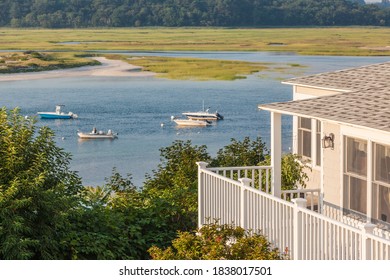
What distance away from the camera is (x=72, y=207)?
12.8 meters

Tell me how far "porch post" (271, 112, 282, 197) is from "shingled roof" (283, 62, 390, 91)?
1.78 m

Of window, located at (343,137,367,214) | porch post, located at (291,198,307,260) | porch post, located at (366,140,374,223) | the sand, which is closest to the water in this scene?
the sand

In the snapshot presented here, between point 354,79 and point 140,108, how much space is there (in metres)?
56.9

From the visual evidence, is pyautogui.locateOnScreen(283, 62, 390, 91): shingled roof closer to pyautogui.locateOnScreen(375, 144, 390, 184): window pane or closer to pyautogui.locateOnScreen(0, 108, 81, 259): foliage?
pyautogui.locateOnScreen(375, 144, 390, 184): window pane

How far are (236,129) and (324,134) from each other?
153ft

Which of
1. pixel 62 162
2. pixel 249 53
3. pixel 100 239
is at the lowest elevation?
pixel 249 53

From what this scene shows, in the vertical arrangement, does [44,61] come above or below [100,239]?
below

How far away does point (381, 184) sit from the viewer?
11609 millimetres

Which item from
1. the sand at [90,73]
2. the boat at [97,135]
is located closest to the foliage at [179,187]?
the boat at [97,135]

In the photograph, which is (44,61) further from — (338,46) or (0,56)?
(338,46)

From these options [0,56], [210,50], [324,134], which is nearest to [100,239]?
[324,134]

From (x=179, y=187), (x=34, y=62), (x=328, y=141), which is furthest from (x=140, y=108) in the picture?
(x=328, y=141)

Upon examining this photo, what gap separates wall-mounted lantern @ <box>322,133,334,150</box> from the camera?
43.4ft

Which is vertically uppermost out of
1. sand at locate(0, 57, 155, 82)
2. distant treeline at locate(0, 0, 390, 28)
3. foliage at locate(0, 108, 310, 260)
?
foliage at locate(0, 108, 310, 260)
